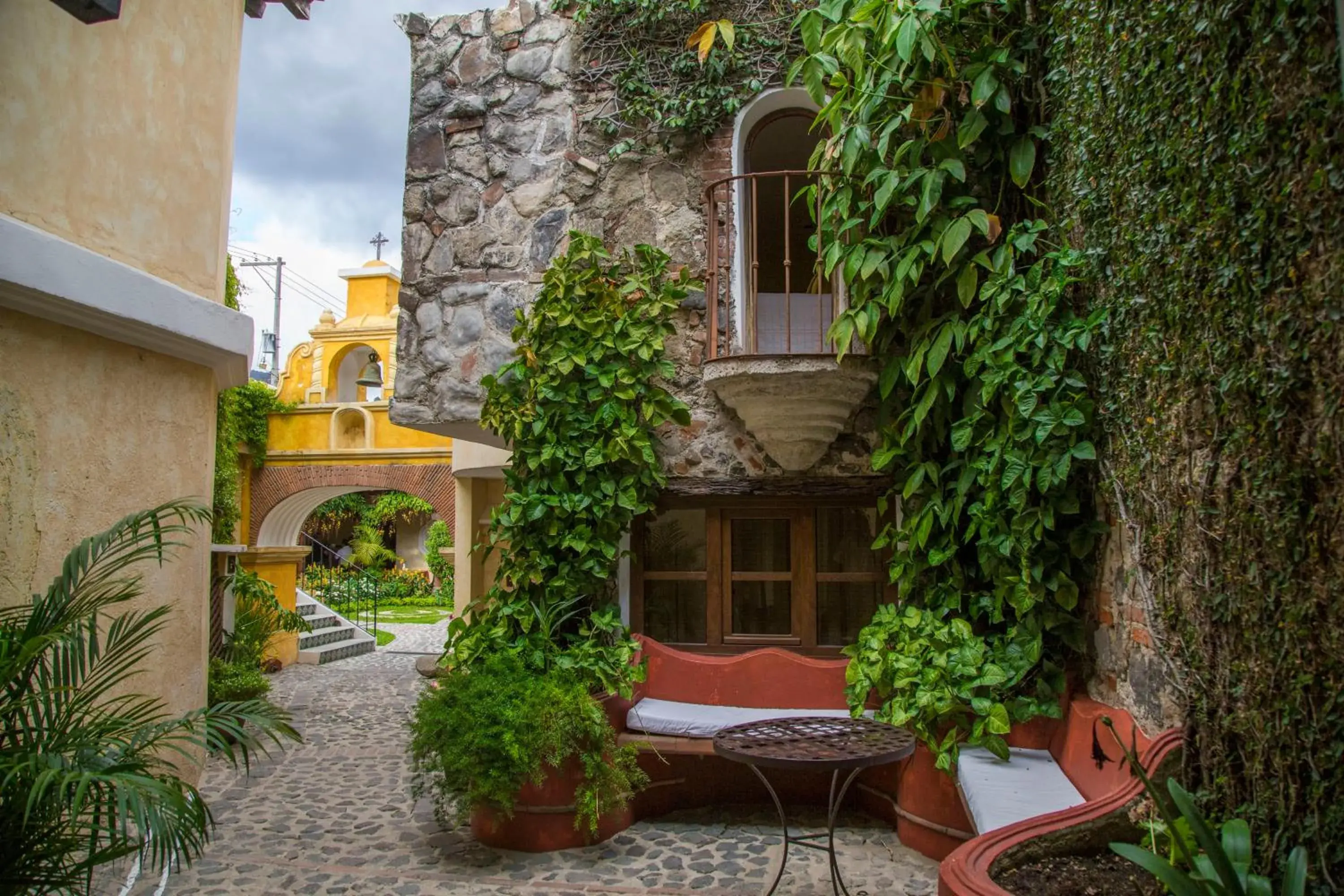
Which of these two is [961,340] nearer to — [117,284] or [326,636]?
[117,284]

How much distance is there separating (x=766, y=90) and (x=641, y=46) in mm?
766

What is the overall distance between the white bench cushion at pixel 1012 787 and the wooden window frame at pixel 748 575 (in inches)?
46.5

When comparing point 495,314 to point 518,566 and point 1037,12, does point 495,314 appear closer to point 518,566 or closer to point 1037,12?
point 518,566

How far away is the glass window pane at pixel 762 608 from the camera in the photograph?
16.1 feet

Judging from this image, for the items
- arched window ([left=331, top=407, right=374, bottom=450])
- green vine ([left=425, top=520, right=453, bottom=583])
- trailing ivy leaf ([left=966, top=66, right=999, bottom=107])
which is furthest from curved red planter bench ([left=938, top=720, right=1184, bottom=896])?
green vine ([left=425, top=520, right=453, bottom=583])

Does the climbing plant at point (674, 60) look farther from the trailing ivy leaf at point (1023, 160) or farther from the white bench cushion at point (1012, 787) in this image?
the white bench cushion at point (1012, 787)

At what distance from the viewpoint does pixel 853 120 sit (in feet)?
13.6

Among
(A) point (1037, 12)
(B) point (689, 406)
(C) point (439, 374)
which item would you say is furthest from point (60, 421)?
(A) point (1037, 12)

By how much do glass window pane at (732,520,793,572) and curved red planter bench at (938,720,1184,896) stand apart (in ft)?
6.37

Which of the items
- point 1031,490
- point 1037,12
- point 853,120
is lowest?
point 1031,490

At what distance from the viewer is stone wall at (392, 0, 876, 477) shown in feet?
16.0

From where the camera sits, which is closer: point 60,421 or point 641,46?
point 60,421

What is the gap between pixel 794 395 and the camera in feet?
14.1

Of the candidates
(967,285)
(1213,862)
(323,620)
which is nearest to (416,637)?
(323,620)
